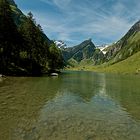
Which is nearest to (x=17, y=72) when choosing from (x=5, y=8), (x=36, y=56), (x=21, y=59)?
(x=21, y=59)

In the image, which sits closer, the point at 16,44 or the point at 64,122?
the point at 64,122

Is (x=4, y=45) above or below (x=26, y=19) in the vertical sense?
below

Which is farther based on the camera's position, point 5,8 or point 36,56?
point 36,56

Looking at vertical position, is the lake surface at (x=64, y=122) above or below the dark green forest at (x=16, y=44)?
below

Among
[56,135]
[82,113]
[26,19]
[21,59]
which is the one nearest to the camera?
[56,135]

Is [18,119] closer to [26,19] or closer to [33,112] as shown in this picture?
[33,112]

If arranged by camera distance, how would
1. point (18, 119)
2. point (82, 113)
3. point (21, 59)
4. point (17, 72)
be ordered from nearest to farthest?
1. point (18, 119)
2. point (82, 113)
3. point (17, 72)
4. point (21, 59)

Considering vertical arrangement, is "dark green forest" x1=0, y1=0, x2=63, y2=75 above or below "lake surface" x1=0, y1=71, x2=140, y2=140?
above

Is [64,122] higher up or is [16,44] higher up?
[16,44]

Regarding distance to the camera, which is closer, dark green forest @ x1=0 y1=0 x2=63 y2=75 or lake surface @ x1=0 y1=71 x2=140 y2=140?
lake surface @ x1=0 y1=71 x2=140 y2=140

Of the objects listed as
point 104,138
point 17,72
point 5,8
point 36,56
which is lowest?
point 104,138

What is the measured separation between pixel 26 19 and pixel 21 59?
27301 millimetres

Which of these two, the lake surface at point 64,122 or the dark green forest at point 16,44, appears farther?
the dark green forest at point 16,44

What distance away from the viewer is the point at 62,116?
29.1 meters
